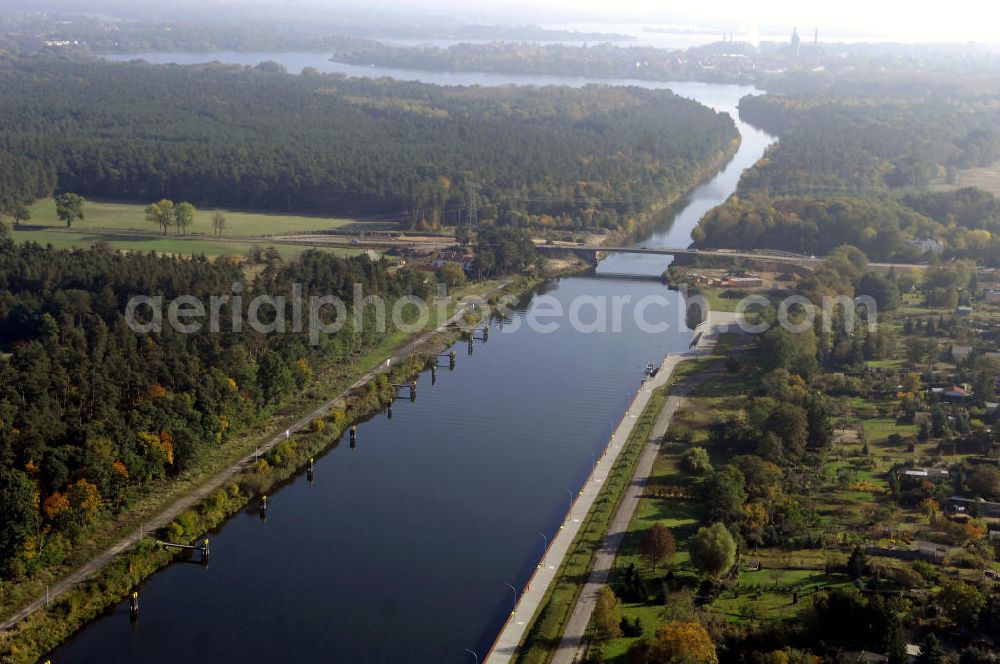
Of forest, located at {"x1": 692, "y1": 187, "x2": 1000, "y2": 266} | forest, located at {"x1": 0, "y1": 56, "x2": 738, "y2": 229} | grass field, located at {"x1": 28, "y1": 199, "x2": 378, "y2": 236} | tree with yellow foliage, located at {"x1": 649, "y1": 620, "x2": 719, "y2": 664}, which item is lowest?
tree with yellow foliage, located at {"x1": 649, "y1": 620, "x2": 719, "y2": 664}

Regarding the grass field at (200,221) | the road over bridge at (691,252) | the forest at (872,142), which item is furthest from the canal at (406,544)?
the forest at (872,142)

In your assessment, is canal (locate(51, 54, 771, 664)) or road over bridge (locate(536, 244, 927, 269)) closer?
canal (locate(51, 54, 771, 664))

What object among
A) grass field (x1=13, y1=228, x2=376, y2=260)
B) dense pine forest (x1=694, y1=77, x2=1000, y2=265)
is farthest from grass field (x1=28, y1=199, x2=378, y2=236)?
dense pine forest (x1=694, y1=77, x2=1000, y2=265)

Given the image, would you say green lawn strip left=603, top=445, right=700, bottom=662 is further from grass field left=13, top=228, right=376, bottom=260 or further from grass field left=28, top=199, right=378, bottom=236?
grass field left=28, top=199, right=378, bottom=236

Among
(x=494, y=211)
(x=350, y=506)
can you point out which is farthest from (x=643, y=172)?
(x=350, y=506)

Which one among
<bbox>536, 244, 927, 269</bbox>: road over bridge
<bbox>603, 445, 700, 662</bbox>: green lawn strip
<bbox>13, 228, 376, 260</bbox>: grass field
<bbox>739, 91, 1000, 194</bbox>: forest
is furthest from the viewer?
<bbox>739, 91, 1000, 194</bbox>: forest

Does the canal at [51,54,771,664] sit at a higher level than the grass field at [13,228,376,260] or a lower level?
lower

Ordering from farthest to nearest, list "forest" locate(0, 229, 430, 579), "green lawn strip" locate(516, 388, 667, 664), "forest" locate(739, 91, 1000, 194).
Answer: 1. "forest" locate(739, 91, 1000, 194)
2. "forest" locate(0, 229, 430, 579)
3. "green lawn strip" locate(516, 388, 667, 664)

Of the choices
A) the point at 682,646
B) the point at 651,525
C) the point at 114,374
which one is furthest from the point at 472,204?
the point at 682,646
